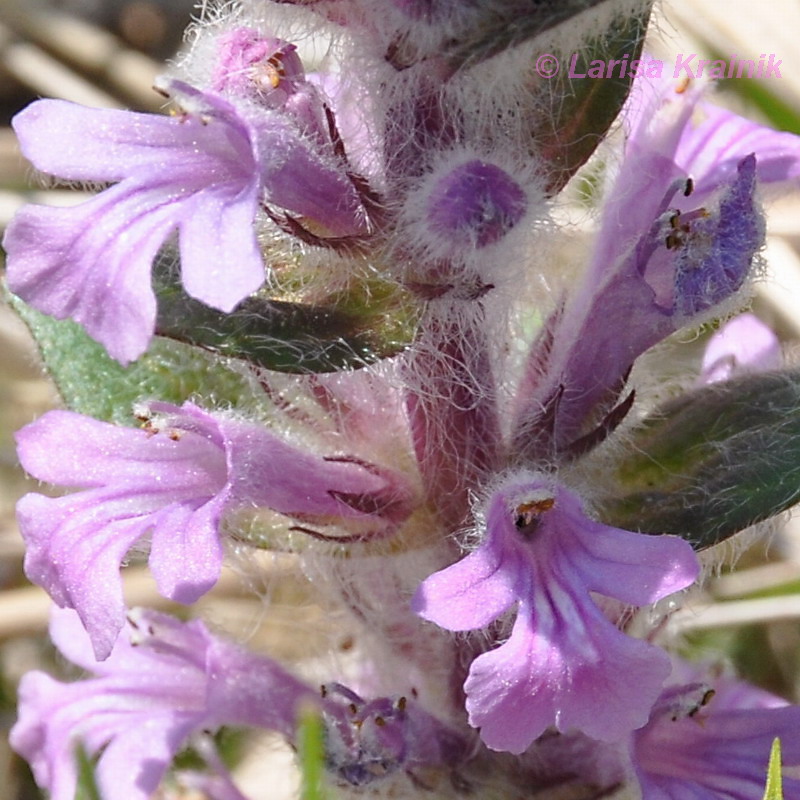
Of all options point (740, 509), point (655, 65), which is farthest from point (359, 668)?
point (655, 65)

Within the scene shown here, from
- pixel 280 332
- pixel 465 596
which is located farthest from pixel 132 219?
pixel 465 596

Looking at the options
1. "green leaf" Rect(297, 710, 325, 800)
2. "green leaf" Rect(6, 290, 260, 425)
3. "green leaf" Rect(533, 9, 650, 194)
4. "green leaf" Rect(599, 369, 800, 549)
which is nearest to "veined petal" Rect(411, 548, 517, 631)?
"green leaf" Rect(297, 710, 325, 800)

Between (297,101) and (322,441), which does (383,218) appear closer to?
(297,101)

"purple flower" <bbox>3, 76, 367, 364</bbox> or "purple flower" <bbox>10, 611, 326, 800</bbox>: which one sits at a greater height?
"purple flower" <bbox>3, 76, 367, 364</bbox>

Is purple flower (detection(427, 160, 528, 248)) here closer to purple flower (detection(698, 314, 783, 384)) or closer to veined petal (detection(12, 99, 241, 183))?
veined petal (detection(12, 99, 241, 183))

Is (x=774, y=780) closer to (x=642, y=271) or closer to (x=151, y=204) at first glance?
(x=642, y=271)

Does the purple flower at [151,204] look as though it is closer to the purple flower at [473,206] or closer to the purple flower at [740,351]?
the purple flower at [473,206]
